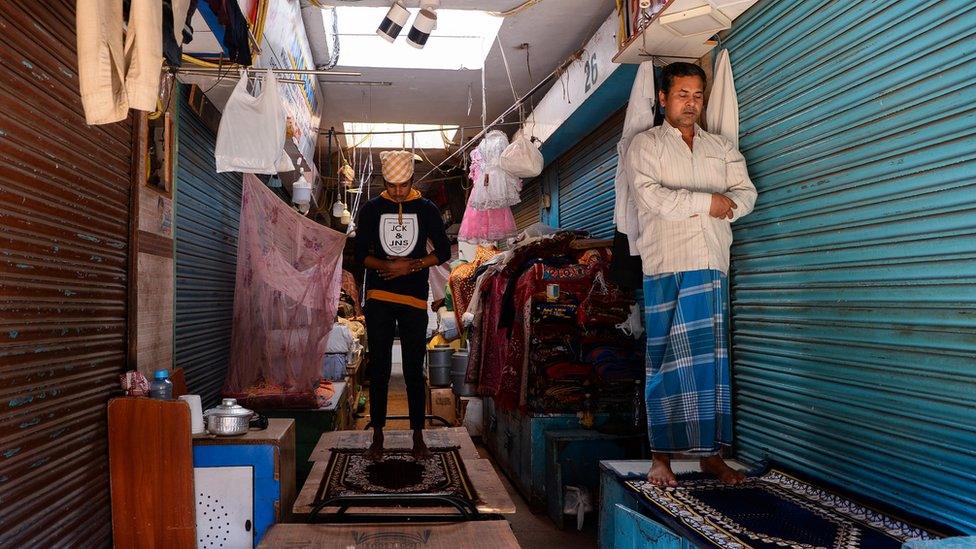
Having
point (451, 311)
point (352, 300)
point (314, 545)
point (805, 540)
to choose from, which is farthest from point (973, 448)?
point (352, 300)

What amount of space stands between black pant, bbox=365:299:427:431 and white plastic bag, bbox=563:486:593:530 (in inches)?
49.3

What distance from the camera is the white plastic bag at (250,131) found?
149 inches

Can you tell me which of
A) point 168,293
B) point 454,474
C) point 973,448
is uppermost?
point 168,293

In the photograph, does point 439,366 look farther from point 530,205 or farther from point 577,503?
point 577,503

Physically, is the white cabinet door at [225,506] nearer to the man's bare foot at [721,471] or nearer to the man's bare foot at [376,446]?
the man's bare foot at [376,446]

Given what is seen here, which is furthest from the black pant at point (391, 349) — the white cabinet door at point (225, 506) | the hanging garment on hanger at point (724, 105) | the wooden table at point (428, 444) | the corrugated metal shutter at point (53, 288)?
the hanging garment on hanger at point (724, 105)

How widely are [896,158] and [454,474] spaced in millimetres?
2837

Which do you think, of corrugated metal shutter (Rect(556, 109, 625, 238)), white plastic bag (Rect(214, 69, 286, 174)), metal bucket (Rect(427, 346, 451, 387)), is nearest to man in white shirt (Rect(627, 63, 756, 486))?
white plastic bag (Rect(214, 69, 286, 174))

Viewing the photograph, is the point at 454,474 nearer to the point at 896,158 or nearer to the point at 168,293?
the point at 168,293

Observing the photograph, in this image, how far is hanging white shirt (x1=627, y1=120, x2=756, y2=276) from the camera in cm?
321

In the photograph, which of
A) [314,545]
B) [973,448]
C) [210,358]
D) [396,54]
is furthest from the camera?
[396,54]

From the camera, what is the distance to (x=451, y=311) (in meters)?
9.52

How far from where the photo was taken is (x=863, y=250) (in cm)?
276

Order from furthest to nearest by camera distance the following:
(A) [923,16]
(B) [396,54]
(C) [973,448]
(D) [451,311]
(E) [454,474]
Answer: (D) [451,311], (B) [396,54], (E) [454,474], (A) [923,16], (C) [973,448]
